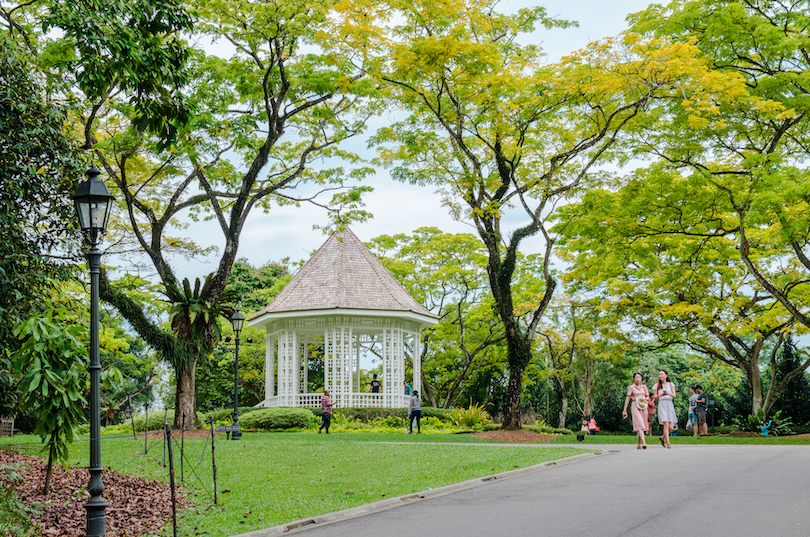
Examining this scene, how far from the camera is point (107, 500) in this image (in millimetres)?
9406

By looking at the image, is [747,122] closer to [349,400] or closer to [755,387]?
[755,387]

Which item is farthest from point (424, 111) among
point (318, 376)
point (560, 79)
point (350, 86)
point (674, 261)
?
point (318, 376)

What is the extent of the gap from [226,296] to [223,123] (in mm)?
6176

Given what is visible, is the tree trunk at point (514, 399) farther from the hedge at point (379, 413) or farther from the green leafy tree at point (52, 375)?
the green leafy tree at point (52, 375)

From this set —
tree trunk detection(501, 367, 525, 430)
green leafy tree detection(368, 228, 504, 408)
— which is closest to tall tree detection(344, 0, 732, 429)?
tree trunk detection(501, 367, 525, 430)

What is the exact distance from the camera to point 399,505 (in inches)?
355

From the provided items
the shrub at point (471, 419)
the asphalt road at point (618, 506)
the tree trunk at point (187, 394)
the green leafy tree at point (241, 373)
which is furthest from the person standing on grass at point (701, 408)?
the green leafy tree at point (241, 373)

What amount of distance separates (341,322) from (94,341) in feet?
67.6

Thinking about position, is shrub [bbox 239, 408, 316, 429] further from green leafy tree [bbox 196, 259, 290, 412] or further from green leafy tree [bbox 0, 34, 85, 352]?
green leafy tree [bbox 0, 34, 85, 352]

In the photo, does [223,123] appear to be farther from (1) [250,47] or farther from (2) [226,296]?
(2) [226,296]

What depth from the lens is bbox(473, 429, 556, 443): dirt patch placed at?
20609 millimetres

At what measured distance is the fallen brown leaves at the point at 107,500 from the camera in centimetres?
803

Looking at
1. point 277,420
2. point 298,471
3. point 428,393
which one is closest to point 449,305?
point 428,393

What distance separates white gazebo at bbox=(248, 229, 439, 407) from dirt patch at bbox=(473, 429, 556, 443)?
7095mm
